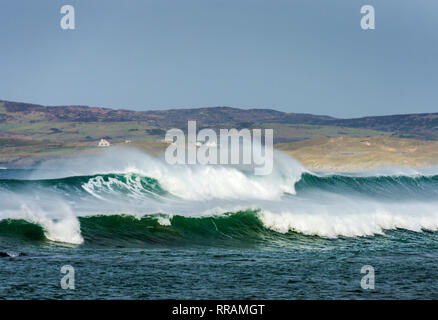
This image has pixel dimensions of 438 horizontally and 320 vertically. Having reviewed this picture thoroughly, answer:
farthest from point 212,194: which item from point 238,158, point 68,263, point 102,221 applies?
point 238,158

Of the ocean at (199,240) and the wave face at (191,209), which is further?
the wave face at (191,209)

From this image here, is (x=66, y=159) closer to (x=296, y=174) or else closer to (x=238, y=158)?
(x=238, y=158)

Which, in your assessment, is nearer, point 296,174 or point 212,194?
point 212,194
